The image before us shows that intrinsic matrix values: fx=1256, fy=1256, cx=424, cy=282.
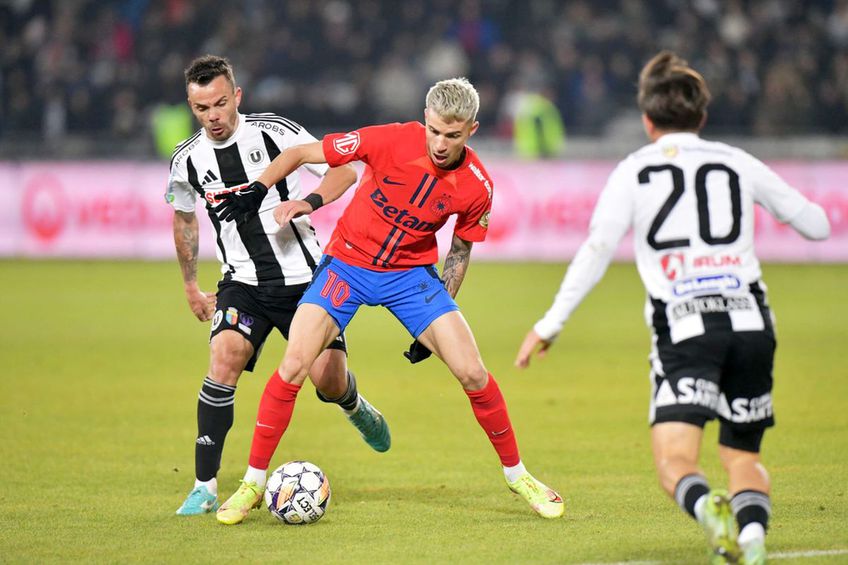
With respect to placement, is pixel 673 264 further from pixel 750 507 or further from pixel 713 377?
pixel 750 507

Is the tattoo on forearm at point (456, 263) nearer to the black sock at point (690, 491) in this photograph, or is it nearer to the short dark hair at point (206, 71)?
the short dark hair at point (206, 71)

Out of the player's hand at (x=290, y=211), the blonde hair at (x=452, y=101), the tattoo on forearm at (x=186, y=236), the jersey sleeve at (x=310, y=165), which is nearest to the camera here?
the blonde hair at (x=452, y=101)

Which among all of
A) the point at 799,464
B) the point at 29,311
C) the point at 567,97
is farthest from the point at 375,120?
the point at 799,464

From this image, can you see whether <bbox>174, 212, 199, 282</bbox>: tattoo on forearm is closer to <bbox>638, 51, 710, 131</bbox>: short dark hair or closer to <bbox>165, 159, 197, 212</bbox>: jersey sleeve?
<bbox>165, 159, 197, 212</bbox>: jersey sleeve

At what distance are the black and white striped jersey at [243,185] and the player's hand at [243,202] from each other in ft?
0.65

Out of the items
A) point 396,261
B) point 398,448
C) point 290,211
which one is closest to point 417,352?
point 396,261

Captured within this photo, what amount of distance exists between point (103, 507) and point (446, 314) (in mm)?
1961

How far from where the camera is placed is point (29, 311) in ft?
48.4

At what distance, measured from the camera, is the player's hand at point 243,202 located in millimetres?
5969

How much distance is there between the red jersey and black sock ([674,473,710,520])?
211 cm

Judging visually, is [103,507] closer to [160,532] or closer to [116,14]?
[160,532]

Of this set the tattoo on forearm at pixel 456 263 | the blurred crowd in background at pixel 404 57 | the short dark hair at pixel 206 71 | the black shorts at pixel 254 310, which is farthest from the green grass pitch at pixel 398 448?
the blurred crowd in background at pixel 404 57

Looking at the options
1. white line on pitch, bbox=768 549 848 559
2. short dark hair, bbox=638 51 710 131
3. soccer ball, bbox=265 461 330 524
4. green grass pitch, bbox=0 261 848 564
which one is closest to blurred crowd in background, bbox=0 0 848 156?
green grass pitch, bbox=0 261 848 564

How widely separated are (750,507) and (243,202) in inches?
110
